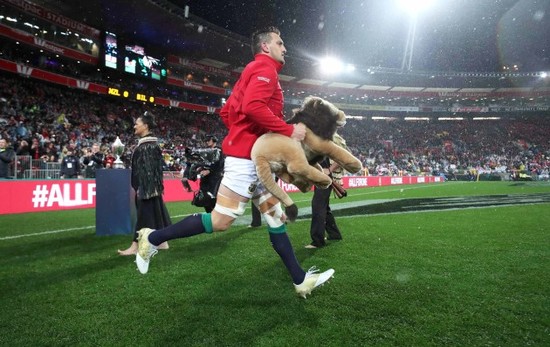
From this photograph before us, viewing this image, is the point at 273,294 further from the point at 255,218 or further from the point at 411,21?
the point at 411,21

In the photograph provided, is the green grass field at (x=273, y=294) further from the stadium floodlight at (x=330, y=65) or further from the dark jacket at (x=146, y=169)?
the stadium floodlight at (x=330, y=65)

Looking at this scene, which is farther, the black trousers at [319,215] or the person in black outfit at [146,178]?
the black trousers at [319,215]

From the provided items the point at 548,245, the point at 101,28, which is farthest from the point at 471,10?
the point at 548,245

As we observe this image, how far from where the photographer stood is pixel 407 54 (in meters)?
48.4

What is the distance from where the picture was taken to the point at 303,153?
286cm

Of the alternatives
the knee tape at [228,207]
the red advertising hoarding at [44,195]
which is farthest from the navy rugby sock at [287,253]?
the red advertising hoarding at [44,195]

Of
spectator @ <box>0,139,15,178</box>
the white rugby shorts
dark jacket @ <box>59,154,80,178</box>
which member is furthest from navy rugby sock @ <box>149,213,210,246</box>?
dark jacket @ <box>59,154,80,178</box>

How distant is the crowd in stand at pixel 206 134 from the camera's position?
20.0 meters

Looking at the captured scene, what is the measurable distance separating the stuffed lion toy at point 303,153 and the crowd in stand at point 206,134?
12.3 metres

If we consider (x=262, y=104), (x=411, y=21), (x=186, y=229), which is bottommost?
(x=186, y=229)

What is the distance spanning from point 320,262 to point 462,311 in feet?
6.07

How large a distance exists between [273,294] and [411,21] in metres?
42.8

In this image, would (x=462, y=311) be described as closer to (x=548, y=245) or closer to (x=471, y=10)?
(x=548, y=245)

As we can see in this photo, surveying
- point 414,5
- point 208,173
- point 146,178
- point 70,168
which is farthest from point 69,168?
point 414,5
